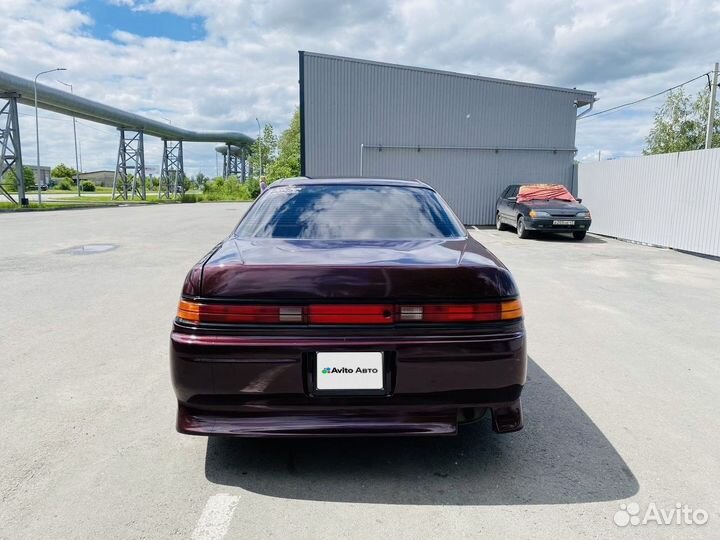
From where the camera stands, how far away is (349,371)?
218 cm

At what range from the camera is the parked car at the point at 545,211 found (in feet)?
42.5

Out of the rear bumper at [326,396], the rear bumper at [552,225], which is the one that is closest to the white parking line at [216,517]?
the rear bumper at [326,396]

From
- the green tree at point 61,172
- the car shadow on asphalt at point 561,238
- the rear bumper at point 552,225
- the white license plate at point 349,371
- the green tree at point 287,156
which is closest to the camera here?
the white license plate at point 349,371

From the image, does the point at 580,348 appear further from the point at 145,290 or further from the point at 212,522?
the point at 145,290

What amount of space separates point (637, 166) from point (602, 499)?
13.6m

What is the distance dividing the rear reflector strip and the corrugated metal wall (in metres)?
11.0

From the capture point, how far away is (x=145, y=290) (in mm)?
6738

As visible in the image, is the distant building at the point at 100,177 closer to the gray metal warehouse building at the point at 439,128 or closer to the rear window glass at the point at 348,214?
the gray metal warehouse building at the point at 439,128

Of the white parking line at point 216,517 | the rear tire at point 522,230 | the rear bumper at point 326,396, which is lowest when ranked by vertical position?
the white parking line at point 216,517

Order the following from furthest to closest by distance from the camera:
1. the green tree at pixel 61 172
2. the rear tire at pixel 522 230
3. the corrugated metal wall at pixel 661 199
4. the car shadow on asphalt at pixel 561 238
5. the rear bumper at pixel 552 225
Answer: the green tree at pixel 61 172 < the rear tire at pixel 522 230 < the car shadow on asphalt at pixel 561 238 < the rear bumper at pixel 552 225 < the corrugated metal wall at pixel 661 199

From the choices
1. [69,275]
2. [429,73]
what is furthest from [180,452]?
[429,73]

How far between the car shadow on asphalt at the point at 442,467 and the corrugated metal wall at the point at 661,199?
10.2 metres

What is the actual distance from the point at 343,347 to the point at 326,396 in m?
0.24

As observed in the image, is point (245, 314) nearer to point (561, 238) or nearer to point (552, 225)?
point (552, 225)
